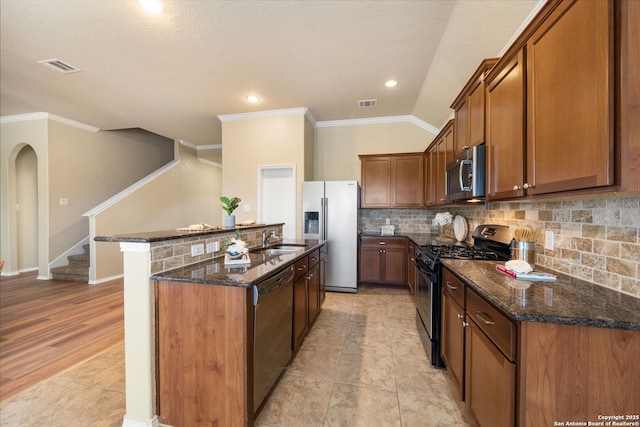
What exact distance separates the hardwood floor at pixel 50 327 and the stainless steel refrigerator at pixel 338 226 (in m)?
2.84

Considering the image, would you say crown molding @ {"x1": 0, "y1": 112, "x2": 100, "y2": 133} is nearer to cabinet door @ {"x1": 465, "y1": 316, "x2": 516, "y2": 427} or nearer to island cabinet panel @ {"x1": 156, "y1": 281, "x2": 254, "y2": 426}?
island cabinet panel @ {"x1": 156, "y1": 281, "x2": 254, "y2": 426}

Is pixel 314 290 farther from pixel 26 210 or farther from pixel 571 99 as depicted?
pixel 26 210

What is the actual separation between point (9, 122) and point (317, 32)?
6460 mm

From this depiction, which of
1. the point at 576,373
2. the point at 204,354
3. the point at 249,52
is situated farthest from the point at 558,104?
the point at 249,52

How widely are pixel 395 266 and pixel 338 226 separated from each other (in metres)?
1.19

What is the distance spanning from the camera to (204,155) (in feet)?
23.5

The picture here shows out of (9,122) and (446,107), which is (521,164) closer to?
(446,107)

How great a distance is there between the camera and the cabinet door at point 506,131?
148cm

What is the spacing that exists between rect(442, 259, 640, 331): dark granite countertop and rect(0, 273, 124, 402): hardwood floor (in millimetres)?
3287

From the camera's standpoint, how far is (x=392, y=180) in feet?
14.8

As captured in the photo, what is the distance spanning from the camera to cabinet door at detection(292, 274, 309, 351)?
2162mm

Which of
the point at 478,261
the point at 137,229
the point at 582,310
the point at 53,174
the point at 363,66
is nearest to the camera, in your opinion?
the point at 582,310

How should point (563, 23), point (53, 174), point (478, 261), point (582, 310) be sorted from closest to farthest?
point (582, 310) → point (563, 23) → point (478, 261) → point (53, 174)

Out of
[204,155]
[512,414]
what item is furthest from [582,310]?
[204,155]
